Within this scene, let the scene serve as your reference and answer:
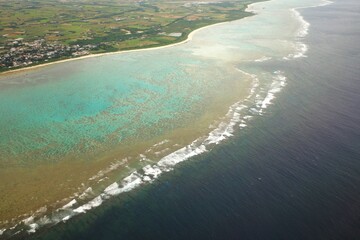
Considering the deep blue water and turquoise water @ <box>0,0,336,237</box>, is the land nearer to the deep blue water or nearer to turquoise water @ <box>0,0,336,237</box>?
turquoise water @ <box>0,0,336,237</box>

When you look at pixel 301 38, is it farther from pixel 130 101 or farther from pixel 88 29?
pixel 88 29

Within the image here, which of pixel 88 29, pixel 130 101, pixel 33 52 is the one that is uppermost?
pixel 130 101

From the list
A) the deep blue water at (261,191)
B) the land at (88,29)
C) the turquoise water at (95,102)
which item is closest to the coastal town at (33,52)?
the land at (88,29)

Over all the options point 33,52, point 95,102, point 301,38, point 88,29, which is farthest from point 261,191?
point 88,29

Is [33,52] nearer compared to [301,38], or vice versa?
[33,52]

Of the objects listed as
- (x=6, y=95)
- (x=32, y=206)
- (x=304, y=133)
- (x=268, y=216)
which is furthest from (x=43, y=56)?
(x=268, y=216)

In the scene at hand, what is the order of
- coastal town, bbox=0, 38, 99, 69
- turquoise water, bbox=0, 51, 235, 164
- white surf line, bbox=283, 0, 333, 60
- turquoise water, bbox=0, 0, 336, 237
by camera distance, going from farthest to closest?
1. white surf line, bbox=283, 0, 333, 60
2. coastal town, bbox=0, 38, 99, 69
3. turquoise water, bbox=0, 51, 235, 164
4. turquoise water, bbox=0, 0, 336, 237

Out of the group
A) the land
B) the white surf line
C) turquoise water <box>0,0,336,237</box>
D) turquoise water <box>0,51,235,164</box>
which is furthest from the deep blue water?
the land
